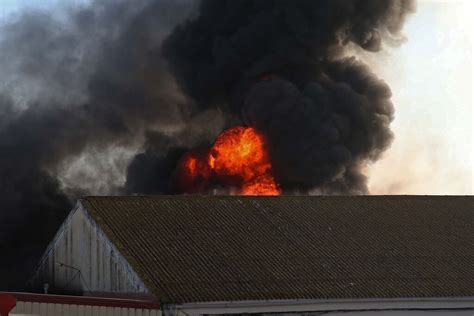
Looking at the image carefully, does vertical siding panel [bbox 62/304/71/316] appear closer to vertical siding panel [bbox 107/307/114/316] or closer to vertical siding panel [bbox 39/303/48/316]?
vertical siding panel [bbox 39/303/48/316]

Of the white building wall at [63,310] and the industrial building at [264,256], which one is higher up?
the industrial building at [264,256]

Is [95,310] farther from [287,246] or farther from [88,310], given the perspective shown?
[287,246]

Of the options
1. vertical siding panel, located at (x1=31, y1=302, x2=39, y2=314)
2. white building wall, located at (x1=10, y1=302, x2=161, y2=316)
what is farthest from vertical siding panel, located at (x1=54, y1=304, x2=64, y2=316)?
vertical siding panel, located at (x1=31, y1=302, x2=39, y2=314)

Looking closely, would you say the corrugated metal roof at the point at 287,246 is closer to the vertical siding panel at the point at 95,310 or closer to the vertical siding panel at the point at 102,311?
the vertical siding panel at the point at 102,311

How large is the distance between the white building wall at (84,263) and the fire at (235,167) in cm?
1787

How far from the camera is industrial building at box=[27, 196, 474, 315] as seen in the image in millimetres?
33750

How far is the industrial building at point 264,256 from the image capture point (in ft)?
111

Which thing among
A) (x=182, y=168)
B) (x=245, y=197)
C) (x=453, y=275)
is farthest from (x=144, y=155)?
(x=453, y=275)

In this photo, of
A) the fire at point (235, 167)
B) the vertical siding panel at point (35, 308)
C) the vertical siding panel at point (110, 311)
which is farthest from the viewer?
the fire at point (235, 167)

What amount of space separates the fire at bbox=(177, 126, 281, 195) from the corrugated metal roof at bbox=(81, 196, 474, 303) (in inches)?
592

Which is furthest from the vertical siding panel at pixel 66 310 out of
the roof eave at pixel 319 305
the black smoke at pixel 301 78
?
the black smoke at pixel 301 78

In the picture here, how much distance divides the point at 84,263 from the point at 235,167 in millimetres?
21400

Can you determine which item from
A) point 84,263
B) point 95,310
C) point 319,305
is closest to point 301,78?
point 84,263

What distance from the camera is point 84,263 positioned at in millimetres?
37625
